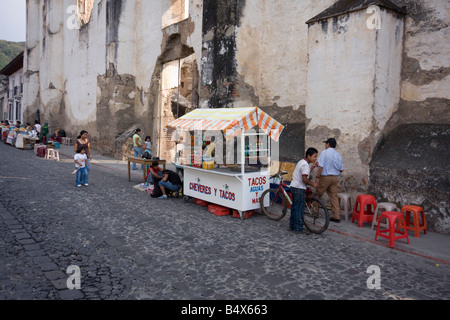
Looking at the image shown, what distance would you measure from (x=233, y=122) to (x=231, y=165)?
169 centimetres

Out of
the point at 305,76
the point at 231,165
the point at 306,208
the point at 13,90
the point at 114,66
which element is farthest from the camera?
the point at 13,90

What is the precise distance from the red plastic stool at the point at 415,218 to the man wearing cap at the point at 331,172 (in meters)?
1.26

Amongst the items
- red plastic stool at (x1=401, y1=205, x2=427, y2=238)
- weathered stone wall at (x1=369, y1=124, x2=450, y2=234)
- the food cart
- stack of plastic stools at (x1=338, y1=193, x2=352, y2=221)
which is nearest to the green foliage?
the food cart

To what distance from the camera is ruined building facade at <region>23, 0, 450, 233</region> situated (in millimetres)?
7738

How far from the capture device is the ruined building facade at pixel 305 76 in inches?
305

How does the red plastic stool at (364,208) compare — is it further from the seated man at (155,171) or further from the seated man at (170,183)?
the seated man at (155,171)

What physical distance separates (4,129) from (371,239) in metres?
28.4

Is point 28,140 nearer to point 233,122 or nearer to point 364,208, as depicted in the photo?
point 233,122

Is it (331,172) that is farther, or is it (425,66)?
(425,66)

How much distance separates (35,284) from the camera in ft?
14.5

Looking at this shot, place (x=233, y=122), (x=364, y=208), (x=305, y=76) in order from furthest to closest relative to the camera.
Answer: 1. (x=305, y=76)
2. (x=233, y=122)
3. (x=364, y=208)

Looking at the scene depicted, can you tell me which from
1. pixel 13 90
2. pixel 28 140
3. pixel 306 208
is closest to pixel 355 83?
pixel 306 208

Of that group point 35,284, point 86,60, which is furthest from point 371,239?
point 86,60

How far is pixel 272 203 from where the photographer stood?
823 centimetres
